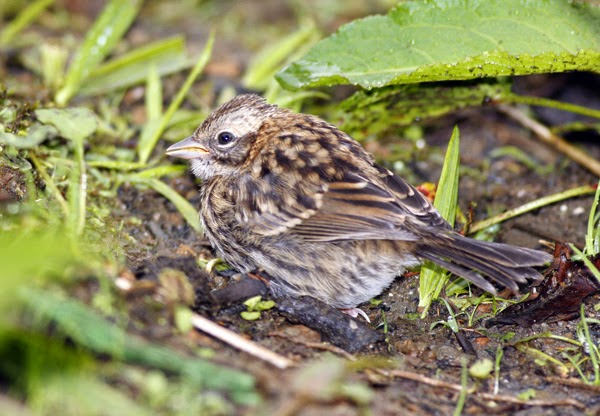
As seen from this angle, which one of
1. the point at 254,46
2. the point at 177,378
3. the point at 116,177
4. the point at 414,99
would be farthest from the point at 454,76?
the point at 254,46

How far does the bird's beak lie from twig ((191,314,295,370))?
160cm

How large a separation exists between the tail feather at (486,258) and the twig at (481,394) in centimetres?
56

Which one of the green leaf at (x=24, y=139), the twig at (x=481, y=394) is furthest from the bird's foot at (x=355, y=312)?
the green leaf at (x=24, y=139)

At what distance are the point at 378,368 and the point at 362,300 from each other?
2.35ft

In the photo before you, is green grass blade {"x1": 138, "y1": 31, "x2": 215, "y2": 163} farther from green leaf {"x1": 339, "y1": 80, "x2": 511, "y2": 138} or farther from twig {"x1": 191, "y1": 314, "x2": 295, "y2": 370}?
twig {"x1": 191, "y1": 314, "x2": 295, "y2": 370}

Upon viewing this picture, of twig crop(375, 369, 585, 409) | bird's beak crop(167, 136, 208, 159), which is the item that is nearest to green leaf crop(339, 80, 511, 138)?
bird's beak crop(167, 136, 208, 159)

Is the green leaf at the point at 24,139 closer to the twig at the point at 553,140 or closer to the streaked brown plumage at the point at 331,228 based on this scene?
the streaked brown plumage at the point at 331,228

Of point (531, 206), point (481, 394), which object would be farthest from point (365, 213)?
point (531, 206)

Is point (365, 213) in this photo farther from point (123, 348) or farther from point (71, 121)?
point (71, 121)

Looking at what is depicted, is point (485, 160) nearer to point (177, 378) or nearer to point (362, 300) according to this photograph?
point (362, 300)

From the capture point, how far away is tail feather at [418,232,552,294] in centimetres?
371

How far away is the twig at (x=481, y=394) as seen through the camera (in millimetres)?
3367

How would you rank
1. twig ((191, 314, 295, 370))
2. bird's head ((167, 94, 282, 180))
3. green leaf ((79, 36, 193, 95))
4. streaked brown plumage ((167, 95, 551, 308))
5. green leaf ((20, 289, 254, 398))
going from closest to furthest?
1. green leaf ((20, 289, 254, 398))
2. twig ((191, 314, 295, 370))
3. streaked brown plumage ((167, 95, 551, 308))
4. bird's head ((167, 94, 282, 180))
5. green leaf ((79, 36, 193, 95))

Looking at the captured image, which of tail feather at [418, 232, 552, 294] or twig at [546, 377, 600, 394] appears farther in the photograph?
tail feather at [418, 232, 552, 294]
